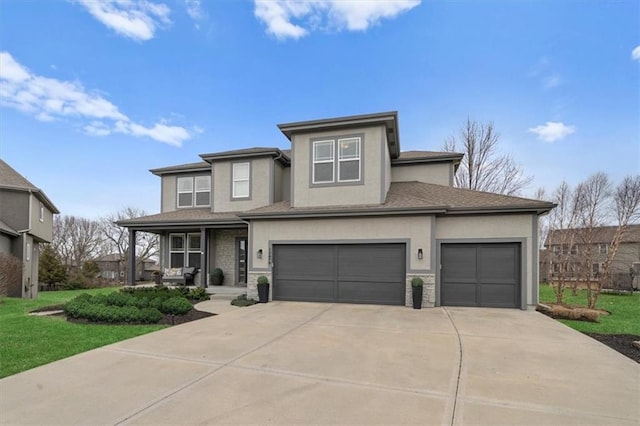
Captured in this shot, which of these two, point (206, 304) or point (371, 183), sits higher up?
point (371, 183)

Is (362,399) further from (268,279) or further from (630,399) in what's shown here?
(268,279)

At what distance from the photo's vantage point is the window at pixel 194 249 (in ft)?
51.5

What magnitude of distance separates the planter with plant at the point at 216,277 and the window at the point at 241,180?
11.7ft

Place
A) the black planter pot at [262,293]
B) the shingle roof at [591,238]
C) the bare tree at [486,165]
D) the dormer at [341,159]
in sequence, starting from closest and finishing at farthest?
the black planter pot at [262,293]
the dormer at [341,159]
the shingle roof at [591,238]
the bare tree at [486,165]

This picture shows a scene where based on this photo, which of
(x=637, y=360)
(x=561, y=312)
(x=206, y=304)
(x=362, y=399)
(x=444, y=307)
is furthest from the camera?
(x=206, y=304)

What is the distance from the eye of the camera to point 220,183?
49.7ft

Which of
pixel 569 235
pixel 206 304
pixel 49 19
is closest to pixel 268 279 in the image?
pixel 206 304

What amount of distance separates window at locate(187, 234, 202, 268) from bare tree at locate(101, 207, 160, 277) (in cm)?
1859

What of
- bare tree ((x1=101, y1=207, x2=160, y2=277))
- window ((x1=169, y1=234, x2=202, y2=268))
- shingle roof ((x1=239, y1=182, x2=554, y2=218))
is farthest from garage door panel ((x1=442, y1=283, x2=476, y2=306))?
bare tree ((x1=101, y1=207, x2=160, y2=277))

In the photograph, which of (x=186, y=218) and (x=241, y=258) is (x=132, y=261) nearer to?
(x=186, y=218)

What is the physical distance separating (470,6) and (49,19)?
1406 cm

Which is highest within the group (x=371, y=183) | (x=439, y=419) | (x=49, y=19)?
(x=49, y=19)

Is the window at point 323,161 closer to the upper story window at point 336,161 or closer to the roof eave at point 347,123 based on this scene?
the upper story window at point 336,161

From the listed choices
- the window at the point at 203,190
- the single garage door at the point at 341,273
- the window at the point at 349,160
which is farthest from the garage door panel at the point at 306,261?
the window at the point at 203,190
